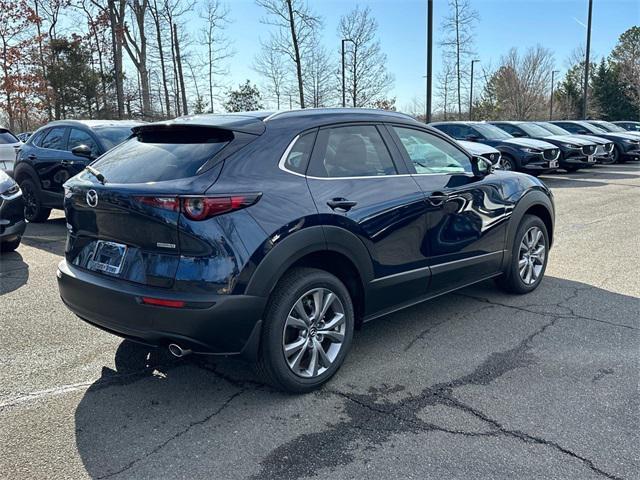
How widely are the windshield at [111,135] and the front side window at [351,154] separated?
504 cm

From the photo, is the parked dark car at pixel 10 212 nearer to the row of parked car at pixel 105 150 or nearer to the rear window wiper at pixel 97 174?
the row of parked car at pixel 105 150

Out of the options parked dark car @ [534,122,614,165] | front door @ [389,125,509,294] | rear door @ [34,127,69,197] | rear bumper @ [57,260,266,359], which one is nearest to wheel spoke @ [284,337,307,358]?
rear bumper @ [57,260,266,359]

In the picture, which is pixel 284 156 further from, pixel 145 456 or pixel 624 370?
pixel 624 370

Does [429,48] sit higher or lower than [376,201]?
higher

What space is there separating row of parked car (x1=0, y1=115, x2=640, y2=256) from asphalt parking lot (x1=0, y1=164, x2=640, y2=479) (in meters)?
2.67

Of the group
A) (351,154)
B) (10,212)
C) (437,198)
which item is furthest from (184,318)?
(10,212)

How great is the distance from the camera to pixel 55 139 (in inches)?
338

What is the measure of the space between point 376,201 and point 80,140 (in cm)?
613

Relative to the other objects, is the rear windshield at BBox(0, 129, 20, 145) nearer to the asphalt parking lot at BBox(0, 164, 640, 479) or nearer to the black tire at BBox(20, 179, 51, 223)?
the black tire at BBox(20, 179, 51, 223)

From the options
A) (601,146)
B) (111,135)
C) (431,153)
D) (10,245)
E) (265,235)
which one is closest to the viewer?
(265,235)

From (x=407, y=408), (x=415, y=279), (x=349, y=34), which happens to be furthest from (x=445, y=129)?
(x=349, y=34)

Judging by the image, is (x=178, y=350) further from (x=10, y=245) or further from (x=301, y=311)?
(x=10, y=245)

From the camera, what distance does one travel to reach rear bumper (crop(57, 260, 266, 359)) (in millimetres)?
2861

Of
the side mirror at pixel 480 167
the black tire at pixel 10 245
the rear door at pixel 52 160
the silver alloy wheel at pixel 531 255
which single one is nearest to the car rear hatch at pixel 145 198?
the side mirror at pixel 480 167
